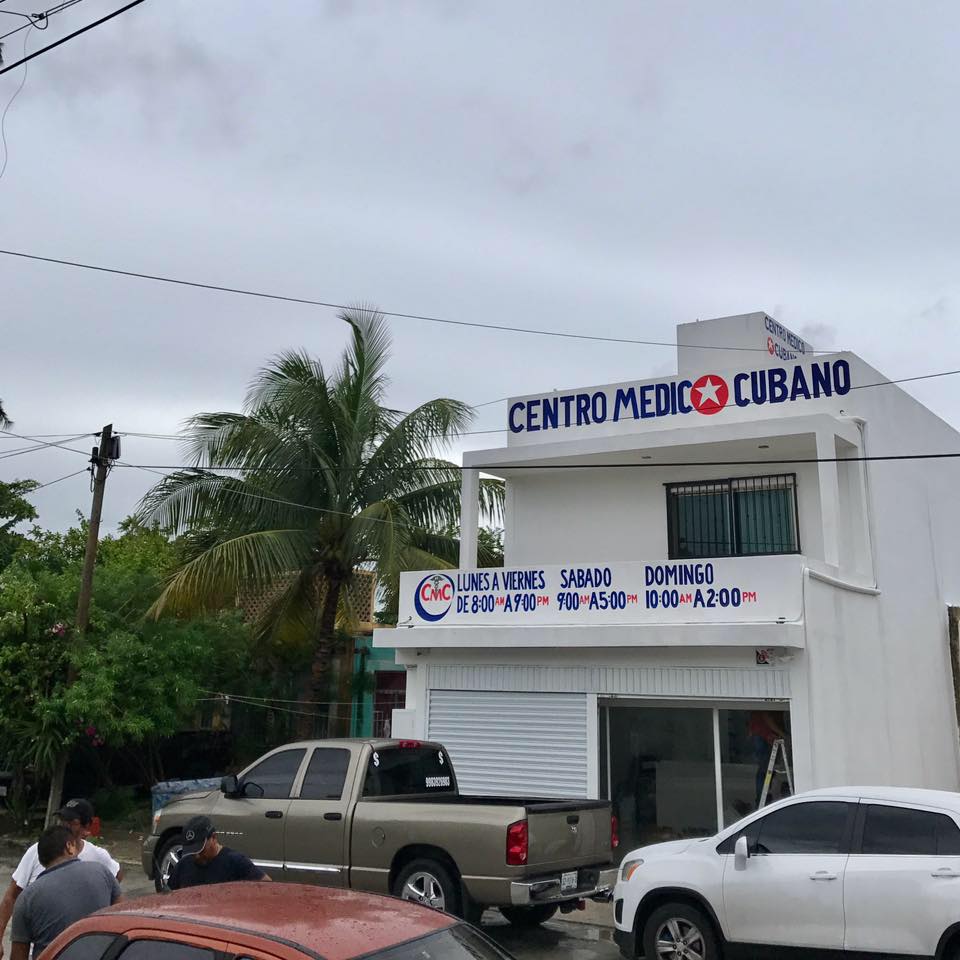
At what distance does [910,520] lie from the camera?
1752cm

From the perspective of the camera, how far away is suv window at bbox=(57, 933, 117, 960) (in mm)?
4281

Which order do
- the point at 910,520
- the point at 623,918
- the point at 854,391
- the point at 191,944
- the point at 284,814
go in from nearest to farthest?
1. the point at 191,944
2. the point at 623,918
3. the point at 284,814
4. the point at 854,391
5. the point at 910,520

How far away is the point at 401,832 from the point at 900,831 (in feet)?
14.2

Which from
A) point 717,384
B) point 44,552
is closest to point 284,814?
point 717,384

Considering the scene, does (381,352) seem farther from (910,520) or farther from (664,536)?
(910,520)

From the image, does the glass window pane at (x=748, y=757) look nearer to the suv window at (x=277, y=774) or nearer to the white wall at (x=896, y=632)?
the white wall at (x=896, y=632)

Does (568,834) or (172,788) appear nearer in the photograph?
(568,834)

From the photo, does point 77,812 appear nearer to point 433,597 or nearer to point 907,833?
point 907,833

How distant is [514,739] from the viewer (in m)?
15.0

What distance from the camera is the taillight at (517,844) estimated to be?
920 centimetres

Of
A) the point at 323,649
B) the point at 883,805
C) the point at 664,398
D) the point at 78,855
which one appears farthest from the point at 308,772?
the point at 323,649

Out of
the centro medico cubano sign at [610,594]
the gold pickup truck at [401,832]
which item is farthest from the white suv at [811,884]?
the centro medico cubano sign at [610,594]

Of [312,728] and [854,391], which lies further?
[312,728]

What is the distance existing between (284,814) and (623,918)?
11.7 ft
